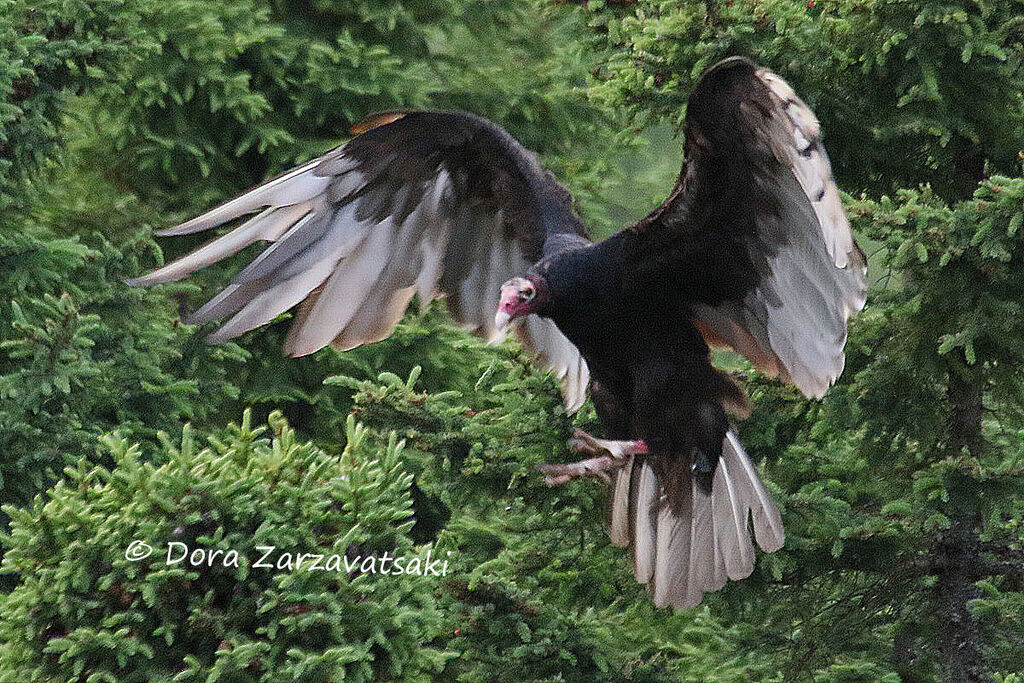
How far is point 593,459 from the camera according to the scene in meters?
4.11

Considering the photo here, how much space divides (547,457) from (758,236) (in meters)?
0.93

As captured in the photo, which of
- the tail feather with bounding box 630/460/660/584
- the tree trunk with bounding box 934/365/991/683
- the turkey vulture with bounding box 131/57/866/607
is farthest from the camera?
the tail feather with bounding box 630/460/660/584

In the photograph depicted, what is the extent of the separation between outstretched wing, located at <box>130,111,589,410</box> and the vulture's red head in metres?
0.38

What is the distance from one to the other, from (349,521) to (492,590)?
3.22 ft

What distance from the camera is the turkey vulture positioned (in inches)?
144

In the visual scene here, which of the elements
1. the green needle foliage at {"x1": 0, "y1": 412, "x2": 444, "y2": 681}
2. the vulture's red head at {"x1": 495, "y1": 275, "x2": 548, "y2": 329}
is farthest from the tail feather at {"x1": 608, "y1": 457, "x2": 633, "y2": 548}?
the green needle foliage at {"x1": 0, "y1": 412, "x2": 444, "y2": 681}

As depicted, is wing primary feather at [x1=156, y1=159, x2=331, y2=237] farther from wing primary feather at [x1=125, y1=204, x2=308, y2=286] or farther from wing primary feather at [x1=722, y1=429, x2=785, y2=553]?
wing primary feather at [x1=722, y1=429, x2=785, y2=553]

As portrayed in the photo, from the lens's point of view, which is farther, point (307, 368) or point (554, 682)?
point (307, 368)

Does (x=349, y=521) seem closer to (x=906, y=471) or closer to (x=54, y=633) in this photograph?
(x=54, y=633)

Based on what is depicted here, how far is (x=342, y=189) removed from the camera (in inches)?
179

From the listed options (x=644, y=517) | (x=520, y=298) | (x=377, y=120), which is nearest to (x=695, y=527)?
(x=644, y=517)

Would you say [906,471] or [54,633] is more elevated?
[54,633]

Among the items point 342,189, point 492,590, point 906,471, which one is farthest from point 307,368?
point 906,471

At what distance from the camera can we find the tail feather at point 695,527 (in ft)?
13.5
